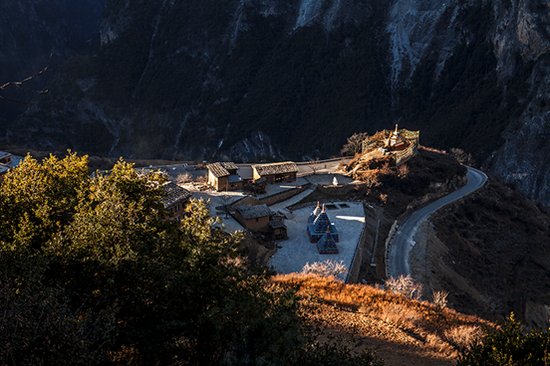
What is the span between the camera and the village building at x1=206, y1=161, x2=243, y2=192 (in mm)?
41219

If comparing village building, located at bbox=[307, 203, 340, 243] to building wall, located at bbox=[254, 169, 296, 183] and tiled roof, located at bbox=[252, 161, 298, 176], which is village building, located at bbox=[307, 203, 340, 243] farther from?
building wall, located at bbox=[254, 169, 296, 183]

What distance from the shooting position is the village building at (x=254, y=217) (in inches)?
1271

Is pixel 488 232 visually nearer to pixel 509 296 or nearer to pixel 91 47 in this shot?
pixel 509 296

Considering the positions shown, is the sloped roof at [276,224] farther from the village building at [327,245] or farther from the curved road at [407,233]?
the curved road at [407,233]

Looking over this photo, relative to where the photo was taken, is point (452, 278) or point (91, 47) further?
point (91, 47)

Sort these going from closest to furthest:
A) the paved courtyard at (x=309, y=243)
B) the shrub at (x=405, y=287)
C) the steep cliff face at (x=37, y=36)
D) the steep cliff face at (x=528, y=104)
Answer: the shrub at (x=405, y=287) < the paved courtyard at (x=309, y=243) < the steep cliff face at (x=528, y=104) < the steep cliff face at (x=37, y=36)

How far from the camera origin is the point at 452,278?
115 ft

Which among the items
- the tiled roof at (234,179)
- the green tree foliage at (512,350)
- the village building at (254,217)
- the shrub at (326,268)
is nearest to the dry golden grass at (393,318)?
the shrub at (326,268)

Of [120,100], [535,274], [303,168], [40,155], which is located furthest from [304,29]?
[535,274]

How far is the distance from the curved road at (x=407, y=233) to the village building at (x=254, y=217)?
38.3 feet

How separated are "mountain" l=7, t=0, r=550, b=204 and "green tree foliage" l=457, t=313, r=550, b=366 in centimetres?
8235

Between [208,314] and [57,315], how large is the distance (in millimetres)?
3148

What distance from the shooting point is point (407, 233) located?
1553 inches

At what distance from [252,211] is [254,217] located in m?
0.88
